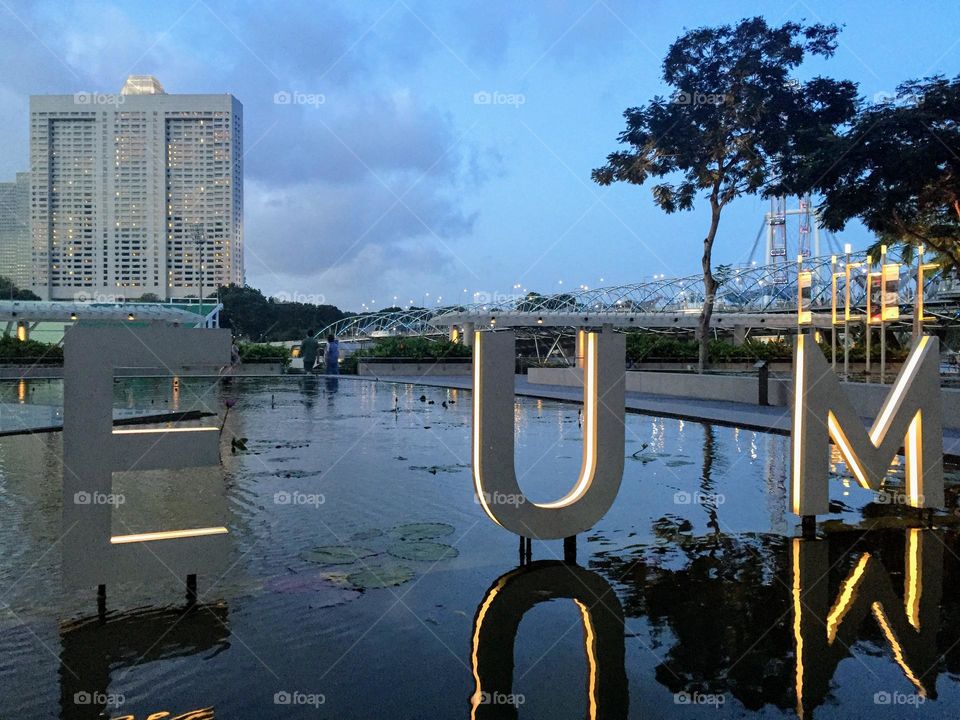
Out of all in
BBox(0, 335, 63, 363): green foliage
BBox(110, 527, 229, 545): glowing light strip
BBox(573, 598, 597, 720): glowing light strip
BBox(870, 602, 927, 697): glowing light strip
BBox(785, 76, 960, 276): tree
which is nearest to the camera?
BBox(573, 598, 597, 720): glowing light strip

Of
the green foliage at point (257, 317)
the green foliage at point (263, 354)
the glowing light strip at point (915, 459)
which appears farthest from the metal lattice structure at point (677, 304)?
the glowing light strip at point (915, 459)

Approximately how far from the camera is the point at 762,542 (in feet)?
21.1

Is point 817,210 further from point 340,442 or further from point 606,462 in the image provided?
point 606,462

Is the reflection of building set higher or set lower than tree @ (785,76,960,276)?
lower

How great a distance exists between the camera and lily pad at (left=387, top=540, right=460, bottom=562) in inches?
230

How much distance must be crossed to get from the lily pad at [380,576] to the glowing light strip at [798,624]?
2.51m

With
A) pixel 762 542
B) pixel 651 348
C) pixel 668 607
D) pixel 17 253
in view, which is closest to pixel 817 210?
pixel 651 348

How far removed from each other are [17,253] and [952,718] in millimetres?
153091

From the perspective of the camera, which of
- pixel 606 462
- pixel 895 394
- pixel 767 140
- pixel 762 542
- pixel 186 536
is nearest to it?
pixel 186 536

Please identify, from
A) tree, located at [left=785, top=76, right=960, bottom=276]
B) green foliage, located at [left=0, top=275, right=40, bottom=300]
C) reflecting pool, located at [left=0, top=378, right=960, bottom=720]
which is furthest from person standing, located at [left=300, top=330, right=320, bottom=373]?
green foliage, located at [left=0, top=275, right=40, bottom=300]

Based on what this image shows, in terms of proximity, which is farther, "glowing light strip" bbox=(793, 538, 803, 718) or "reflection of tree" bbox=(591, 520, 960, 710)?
"reflection of tree" bbox=(591, 520, 960, 710)

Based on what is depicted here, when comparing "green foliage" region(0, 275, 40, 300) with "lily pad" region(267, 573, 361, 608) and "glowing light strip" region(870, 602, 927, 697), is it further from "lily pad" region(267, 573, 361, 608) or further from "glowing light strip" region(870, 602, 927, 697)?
→ "glowing light strip" region(870, 602, 927, 697)

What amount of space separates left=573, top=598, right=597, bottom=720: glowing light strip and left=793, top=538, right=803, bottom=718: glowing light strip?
923 mm

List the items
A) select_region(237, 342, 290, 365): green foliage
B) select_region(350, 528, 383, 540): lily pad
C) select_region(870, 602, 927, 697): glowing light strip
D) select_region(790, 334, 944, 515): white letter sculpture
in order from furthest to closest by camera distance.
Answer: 1. select_region(237, 342, 290, 365): green foliage
2. select_region(790, 334, 944, 515): white letter sculpture
3. select_region(350, 528, 383, 540): lily pad
4. select_region(870, 602, 927, 697): glowing light strip
